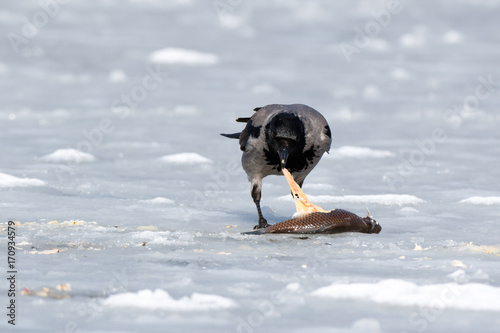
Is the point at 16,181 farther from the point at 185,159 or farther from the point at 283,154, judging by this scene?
the point at 283,154

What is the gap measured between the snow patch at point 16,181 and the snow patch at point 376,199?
4.47 metres

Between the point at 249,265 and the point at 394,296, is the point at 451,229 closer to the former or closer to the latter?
the point at 249,265

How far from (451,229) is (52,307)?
571 centimetres

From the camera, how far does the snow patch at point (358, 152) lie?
655 inches

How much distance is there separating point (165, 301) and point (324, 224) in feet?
12.7

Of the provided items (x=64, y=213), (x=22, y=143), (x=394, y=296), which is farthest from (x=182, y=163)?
(x=394, y=296)

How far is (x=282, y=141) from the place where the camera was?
30.8 feet

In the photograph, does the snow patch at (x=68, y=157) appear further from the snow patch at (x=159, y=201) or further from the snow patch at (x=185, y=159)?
the snow patch at (x=159, y=201)

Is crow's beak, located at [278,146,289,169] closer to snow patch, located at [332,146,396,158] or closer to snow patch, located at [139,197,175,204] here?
snow patch, located at [139,197,175,204]

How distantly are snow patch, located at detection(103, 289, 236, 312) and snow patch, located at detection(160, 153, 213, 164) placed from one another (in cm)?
1033

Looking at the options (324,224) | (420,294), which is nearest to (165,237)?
(324,224)

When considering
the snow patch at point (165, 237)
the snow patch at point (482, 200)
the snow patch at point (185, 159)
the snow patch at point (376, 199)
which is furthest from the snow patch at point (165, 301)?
the snow patch at point (185, 159)

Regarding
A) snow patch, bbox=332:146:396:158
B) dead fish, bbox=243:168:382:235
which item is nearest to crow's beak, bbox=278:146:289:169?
dead fish, bbox=243:168:382:235

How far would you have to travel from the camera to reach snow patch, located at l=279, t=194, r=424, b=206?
11711 millimetres
